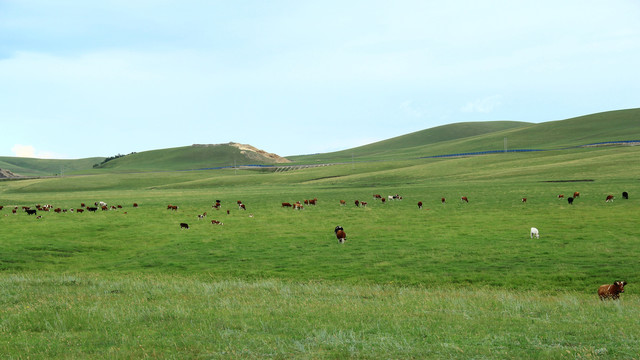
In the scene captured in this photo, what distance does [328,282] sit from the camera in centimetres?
2231

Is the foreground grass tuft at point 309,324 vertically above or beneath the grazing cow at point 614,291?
above

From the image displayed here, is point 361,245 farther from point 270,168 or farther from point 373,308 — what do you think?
point 270,168

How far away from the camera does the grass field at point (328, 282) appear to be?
11.5m

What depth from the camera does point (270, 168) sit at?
184 m

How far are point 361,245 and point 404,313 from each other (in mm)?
16994

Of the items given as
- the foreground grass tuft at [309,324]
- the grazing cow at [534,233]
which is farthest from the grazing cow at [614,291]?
the grazing cow at [534,233]

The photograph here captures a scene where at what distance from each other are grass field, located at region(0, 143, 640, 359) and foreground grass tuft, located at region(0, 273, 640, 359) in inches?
2.3

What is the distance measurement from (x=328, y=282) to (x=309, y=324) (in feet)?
30.3

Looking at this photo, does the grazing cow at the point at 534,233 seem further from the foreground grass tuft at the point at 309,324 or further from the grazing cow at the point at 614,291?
the grazing cow at the point at 614,291

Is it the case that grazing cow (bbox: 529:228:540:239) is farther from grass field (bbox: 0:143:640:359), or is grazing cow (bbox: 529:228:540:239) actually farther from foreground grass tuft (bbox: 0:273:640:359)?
foreground grass tuft (bbox: 0:273:640:359)

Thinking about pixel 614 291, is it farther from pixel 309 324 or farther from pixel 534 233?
pixel 534 233

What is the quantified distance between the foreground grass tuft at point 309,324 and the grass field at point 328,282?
0.19 feet

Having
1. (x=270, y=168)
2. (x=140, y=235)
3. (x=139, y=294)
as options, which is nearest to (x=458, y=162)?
(x=270, y=168)

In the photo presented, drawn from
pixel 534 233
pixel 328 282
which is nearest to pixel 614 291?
pixel 328 282
